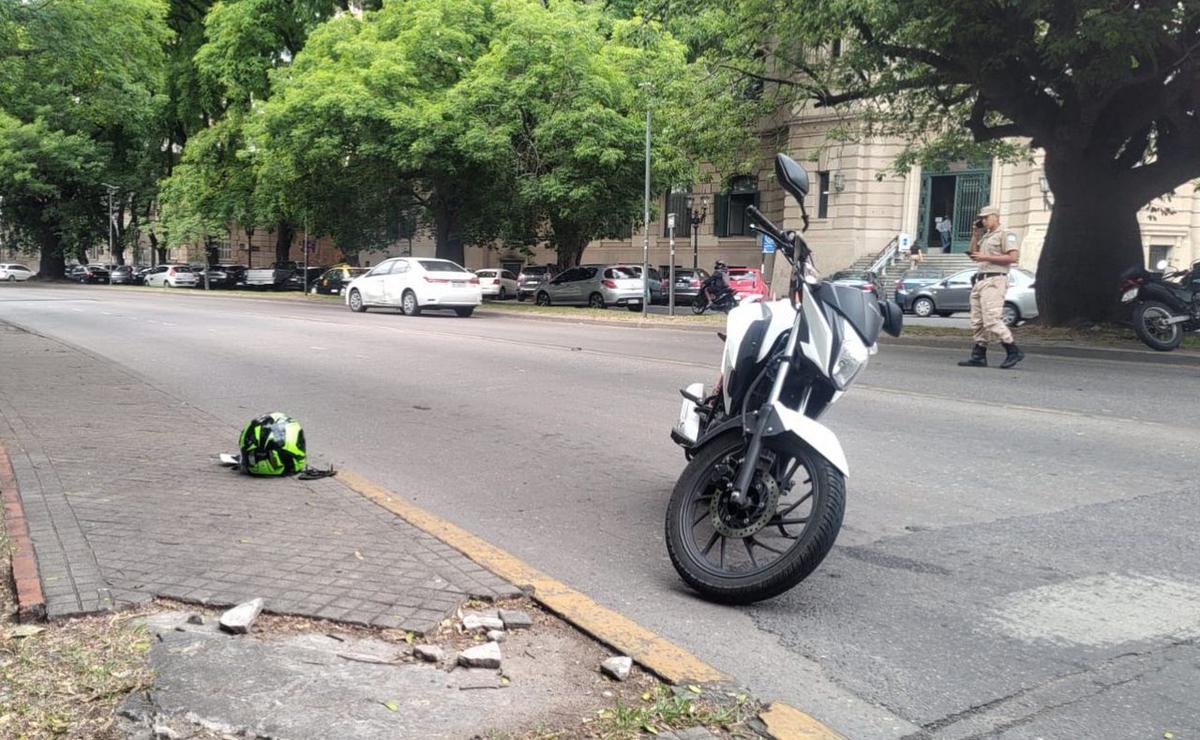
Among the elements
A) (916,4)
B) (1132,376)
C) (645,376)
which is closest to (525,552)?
(645,376)

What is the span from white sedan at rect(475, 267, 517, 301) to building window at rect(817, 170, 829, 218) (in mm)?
12633

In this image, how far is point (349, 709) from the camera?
3.03m

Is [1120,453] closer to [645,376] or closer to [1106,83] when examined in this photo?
[645,376]

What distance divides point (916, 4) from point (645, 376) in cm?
652

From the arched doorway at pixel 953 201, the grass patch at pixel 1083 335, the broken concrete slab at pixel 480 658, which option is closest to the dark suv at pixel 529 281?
the arched doorway at pixel 953 201

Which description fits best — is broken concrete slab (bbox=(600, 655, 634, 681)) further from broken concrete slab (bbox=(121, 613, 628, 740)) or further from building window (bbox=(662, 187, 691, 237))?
building window (bbox=(662, 187, 691, 237))

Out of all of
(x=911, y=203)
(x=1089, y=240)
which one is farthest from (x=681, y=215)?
(x=1089, y=240)

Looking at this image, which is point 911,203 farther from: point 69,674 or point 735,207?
point 69,674

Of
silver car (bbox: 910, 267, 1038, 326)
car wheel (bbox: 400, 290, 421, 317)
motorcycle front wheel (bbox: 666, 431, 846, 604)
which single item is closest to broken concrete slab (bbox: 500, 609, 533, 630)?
motorcycle front wheel (bbox: 666, 431, 846, 604)

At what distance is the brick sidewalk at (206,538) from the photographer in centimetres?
395

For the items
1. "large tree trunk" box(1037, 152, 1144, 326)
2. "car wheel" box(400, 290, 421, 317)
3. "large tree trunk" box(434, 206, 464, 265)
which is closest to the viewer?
"large tree trunk" box(1037, 152, 1144, 326)

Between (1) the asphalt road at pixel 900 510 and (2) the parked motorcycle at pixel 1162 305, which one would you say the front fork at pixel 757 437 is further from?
(2) the parked motorcycle at pixel 1162 305

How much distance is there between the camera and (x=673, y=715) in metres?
3.03

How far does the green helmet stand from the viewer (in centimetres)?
622
